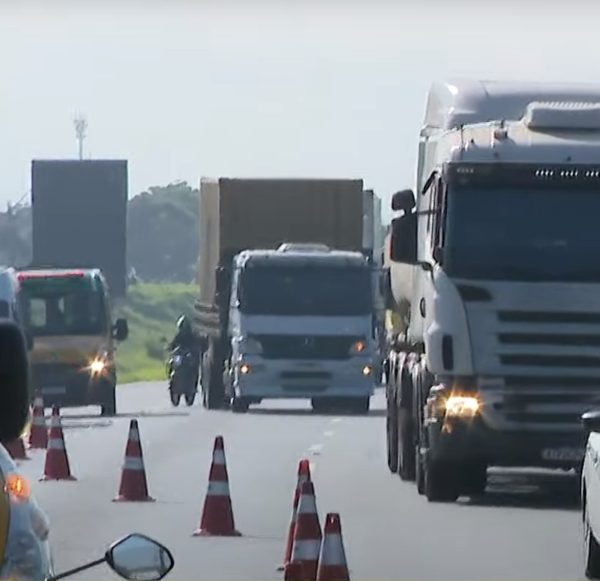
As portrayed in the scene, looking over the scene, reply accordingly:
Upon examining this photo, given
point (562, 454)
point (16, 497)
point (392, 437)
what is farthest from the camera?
point (392, 437)

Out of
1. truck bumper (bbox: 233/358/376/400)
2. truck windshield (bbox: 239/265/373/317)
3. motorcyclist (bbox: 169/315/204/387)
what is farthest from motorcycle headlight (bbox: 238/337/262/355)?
motorcyclist (bbox: 169/315/204/387)

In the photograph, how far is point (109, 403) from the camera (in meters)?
39.4

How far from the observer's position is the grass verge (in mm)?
84812

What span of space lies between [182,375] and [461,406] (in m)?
24.0

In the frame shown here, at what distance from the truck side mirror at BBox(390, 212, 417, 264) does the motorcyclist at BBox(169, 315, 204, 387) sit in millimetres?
22557

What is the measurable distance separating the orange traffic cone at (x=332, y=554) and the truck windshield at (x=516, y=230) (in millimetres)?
7841

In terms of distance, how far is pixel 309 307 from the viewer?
3697cm

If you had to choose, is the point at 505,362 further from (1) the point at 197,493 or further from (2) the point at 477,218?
(1) the point at 197,493

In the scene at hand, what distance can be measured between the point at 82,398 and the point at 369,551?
24126mm

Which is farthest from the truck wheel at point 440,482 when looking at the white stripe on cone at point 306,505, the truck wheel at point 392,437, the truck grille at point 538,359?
the white stripe on cone at point 306,505

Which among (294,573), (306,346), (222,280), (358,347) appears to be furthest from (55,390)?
(294,573)

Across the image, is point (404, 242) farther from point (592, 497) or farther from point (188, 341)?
point (188, 341)

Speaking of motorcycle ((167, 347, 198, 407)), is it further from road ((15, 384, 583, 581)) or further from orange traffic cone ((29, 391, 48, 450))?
orange traffic cone ((29, 391, 48, 450))

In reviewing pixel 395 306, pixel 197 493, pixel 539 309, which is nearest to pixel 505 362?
pixel 539 309
